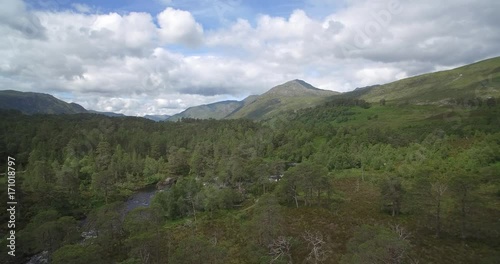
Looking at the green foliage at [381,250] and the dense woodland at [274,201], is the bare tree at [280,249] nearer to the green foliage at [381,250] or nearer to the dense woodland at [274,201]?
the dense woodland at [274,201]

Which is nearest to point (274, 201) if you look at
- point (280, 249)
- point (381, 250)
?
point (280, 249)

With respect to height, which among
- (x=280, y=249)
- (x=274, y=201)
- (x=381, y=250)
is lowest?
(x=280, y=249)

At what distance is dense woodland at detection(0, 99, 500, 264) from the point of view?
164 ft

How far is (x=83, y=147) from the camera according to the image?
154 m

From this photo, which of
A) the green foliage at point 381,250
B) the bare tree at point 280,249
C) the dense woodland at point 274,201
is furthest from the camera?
the dense woodland at point 274,201

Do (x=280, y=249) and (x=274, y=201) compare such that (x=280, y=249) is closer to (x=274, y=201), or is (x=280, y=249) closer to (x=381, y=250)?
(x=274, y=201)

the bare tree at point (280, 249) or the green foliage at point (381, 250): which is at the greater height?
the green foliage at point (381, 250)

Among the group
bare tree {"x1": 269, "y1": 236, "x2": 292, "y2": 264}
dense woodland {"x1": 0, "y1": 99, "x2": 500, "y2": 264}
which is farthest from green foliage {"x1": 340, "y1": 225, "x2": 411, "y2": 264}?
bare tree {"x1": 269, "y1": 236, "x2": 292, "y2": 264}

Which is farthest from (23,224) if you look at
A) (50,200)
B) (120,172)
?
(120,172)

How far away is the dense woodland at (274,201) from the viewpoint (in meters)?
49.8

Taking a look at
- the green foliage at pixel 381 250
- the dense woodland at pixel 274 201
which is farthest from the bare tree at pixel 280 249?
the green foliage at pixel 381 250

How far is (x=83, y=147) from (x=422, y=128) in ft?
580

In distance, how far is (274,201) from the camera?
5959 cm

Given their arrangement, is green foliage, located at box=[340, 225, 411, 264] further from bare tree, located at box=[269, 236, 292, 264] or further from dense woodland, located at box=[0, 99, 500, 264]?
bare tree, located at box=[269, 236, 292, 264]
